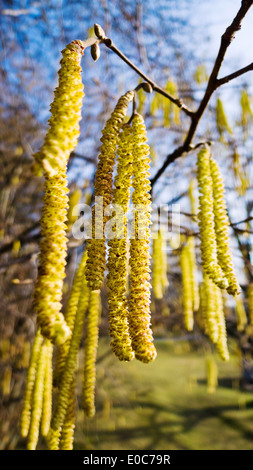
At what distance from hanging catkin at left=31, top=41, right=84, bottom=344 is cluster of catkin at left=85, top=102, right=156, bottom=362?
0.10 metres

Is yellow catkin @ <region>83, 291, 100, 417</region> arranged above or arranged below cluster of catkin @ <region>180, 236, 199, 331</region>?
below

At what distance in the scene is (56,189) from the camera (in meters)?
0.56

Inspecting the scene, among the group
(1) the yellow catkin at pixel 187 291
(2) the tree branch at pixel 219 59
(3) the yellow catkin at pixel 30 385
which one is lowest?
(3) the yellow catkin at pixel 30 385

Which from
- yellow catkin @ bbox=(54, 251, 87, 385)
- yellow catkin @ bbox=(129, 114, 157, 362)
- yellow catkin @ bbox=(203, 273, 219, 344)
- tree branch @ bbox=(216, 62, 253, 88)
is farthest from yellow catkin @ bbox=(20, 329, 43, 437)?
tree branch @ bbox=(216, 62, 253, 88)

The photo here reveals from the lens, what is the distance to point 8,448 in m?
3.27

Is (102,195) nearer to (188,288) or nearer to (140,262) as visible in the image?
(140,262)

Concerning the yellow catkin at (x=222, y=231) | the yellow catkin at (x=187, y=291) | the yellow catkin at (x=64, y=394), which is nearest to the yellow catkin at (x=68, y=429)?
the yellow catkin at (x=64, y=394)

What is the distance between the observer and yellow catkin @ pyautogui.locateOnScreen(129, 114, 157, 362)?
557 mm

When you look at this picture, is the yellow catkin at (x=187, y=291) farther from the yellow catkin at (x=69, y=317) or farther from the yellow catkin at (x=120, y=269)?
the yellow catkin at (x=120, y=269)

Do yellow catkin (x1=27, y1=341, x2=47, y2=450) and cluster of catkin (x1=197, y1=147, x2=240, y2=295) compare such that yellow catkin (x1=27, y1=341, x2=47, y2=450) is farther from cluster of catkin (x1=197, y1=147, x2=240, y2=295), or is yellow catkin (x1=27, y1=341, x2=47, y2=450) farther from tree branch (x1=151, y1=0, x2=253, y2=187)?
tree branch (x1=151, y1=0, x2=253, y2=187)

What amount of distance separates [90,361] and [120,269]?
52 cm

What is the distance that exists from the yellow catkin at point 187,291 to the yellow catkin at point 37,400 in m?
0.74

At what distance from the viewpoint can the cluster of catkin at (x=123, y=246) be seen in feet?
1.90

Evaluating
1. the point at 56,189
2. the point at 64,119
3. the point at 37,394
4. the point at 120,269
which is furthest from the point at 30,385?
the point at 64,119
